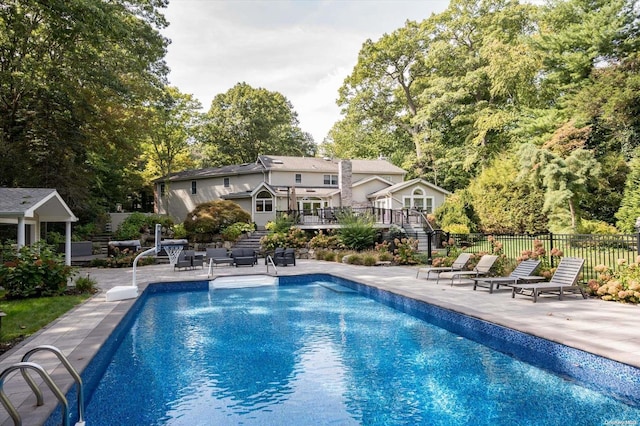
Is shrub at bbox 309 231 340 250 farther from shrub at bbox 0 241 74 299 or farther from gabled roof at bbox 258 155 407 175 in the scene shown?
shrub at bbox 0 241 74 299

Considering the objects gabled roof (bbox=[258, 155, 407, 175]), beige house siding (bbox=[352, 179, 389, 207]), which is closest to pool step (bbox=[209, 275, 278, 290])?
gabled roof (bbox=[258, 155, 407, 175])

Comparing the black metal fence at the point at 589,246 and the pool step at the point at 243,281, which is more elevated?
the black metal fence at the point at 589,246

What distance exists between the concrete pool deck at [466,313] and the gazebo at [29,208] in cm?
286

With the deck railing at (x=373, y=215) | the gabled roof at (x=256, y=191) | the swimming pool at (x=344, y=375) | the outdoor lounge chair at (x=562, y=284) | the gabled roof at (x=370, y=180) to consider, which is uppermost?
the gabled roof at (x=370, y=180)

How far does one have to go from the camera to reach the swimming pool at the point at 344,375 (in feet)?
14.9

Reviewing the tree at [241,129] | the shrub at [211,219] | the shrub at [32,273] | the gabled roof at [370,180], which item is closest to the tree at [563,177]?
the gabled roof at [370,180]

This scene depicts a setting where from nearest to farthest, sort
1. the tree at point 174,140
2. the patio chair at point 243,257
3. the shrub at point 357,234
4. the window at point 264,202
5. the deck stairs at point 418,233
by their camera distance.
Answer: the patio chair at point 243,257 < the shrub at point 357,234 < the deck stairs at point 418,233 < the window at point 264,202 < the tree at point 174,140

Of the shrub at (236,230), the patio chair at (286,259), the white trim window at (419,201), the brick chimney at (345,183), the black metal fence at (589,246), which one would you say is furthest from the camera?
the brick chimney at (345,183)

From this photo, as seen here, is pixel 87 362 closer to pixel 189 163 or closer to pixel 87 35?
pixel 87 35

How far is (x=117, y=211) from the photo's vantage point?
33.6 meters

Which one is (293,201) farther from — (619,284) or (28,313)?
(619,284)

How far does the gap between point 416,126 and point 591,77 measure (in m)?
16.6

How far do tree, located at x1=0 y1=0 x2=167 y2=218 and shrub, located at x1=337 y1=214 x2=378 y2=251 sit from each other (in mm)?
12765

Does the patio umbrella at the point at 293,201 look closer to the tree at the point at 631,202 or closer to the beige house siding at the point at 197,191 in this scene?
the beige house siding at the point at 197,191
